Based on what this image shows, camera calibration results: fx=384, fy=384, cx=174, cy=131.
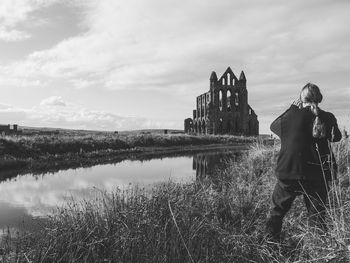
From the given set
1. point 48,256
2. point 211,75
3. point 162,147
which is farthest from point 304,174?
point 211,75

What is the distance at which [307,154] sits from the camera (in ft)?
15.2

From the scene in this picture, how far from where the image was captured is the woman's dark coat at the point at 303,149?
4.61 meters

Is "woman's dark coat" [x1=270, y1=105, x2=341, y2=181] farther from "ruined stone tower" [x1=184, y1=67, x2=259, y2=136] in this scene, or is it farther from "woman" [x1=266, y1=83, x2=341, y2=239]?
"ruined stone tower" [x1=184, y1=67, x2=259, y2=136]

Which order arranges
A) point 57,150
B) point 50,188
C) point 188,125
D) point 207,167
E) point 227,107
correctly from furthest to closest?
point 188,125 < point 227,107 < point 57,150 < point 207,167 < point 50,188

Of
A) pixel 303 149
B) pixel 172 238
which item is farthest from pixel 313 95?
pixel 172 238

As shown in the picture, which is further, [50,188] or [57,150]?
[57,150]

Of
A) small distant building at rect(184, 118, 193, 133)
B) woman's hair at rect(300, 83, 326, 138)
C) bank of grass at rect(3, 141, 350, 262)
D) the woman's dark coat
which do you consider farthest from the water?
small distant building at rect(184, 118, 193, 133)

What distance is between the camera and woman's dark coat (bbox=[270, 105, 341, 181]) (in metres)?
4.61

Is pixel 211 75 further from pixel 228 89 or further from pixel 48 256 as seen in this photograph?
pixel 48 256

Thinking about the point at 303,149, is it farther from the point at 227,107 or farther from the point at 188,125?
the point at 188,125

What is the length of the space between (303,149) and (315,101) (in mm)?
607

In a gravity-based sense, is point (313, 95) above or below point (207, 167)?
above

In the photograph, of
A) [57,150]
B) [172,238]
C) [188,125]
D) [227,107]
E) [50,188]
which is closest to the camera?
[172,238]

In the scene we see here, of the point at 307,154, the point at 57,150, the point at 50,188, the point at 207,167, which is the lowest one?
the point at 50,188
